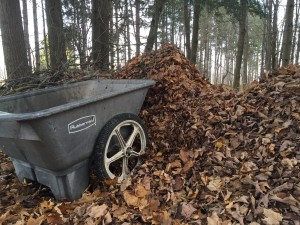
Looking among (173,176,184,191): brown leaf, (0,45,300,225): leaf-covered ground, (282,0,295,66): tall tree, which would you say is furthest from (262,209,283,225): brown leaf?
(282,0,295,66): tall tree

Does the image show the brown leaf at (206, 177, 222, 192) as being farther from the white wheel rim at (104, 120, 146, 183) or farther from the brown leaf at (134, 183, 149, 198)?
the white wheel rim at (104, 120, 146, 183)

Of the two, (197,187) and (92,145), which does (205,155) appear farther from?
(92,145)

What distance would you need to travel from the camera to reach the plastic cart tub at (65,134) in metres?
2.42

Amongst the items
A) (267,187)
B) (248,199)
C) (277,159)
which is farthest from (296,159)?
(248,199)

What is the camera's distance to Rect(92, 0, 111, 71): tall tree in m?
7.59

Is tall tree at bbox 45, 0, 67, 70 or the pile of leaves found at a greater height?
tall tree at bbox 45, 0, 67, 70

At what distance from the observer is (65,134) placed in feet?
8.53

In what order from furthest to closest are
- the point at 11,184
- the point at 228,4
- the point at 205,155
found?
the point at 228,4 < the point at 11,184 < the point at 205,155

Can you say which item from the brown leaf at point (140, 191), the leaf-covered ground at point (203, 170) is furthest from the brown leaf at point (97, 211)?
the brown leaf at point (140, 191)

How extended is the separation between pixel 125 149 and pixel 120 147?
6cm

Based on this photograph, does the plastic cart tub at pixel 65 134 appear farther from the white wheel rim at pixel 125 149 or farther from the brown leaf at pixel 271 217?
the brown leaf at pixel 271 217

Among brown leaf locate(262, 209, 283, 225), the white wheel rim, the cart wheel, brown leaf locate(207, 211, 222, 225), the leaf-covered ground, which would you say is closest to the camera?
brown leaf locate(262, 209, 283, 225)

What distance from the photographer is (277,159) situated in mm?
2756

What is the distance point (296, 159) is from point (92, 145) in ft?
6.75
